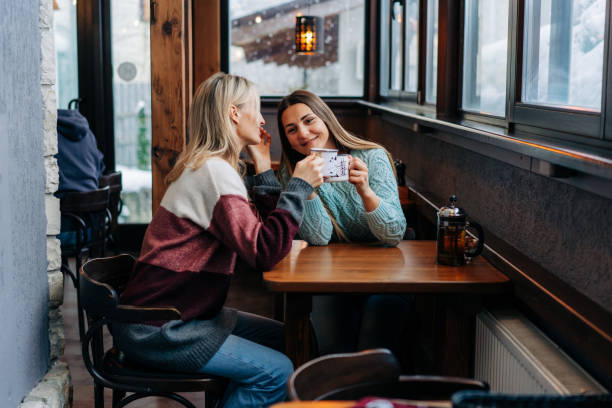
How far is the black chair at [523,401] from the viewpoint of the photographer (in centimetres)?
101

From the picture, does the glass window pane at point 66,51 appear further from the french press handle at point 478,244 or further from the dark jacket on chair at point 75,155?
the french press handle at point 478,244

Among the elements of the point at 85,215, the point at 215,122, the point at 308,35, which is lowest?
the point at 85,215

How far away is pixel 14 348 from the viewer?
6.61 ft

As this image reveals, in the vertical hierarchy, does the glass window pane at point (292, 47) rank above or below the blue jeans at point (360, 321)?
above

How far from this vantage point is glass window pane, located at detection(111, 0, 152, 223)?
5.80 meters

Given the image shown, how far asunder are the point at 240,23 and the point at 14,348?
15.6ft

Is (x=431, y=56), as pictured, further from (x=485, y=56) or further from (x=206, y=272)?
(x=206, y=272)

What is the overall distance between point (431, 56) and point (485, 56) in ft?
3.71

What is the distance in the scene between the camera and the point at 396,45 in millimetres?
5367

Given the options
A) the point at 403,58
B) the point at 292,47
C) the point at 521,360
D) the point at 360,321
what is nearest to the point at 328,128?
the point at 360,321

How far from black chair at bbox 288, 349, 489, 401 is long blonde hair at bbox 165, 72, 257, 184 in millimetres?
914

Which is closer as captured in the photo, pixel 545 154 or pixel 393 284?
pixel 545 154

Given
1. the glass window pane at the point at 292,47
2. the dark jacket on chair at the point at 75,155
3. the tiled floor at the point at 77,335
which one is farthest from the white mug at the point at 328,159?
the glass window pane at the point at 292,47

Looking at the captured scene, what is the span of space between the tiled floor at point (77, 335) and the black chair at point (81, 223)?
0.60 ft
